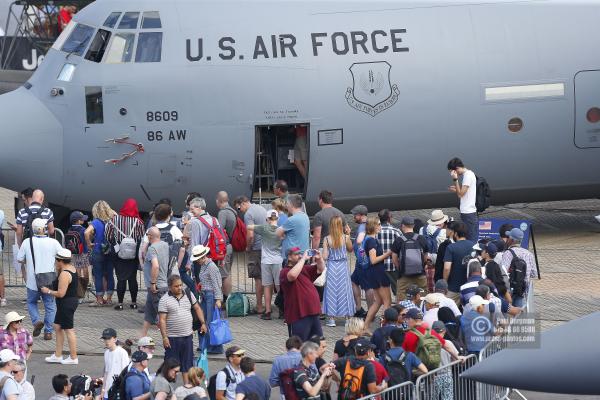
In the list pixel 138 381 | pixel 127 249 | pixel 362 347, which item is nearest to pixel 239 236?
pixel 127 249

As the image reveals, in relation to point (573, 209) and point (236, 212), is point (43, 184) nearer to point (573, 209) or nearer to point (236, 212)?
point (236, 212)

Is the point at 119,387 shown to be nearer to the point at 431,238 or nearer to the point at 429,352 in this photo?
the point at 429,352

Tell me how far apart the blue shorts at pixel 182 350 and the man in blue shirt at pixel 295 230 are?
290cm

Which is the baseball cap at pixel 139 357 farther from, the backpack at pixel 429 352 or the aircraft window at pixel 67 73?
the aircraft window at pixel 67 73

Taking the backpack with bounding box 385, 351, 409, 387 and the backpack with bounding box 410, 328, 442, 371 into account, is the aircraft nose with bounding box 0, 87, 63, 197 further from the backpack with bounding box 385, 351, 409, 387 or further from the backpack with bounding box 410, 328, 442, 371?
the backpack with bounding box 385, 351, 409, 387

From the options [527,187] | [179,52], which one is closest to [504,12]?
[527,187]

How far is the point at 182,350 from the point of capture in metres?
16.8

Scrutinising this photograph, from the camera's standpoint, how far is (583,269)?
22.5 m

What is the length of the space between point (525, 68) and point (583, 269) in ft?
11.1

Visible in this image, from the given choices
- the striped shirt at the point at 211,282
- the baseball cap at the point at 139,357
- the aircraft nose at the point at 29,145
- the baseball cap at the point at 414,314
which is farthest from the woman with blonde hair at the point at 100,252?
the baseball cap at the point at 414,314

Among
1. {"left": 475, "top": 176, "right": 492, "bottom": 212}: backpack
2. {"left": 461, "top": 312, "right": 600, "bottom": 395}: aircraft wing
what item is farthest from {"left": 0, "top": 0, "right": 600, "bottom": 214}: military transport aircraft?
{"left": 461, "top": 312, "right": 600, "bottom": 395}: aircraft wing

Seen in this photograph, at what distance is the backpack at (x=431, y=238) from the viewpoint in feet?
63.4

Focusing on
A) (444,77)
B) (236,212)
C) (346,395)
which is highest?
(444,77)

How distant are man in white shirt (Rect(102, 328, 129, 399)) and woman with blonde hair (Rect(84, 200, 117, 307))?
462 cm
